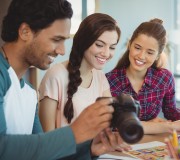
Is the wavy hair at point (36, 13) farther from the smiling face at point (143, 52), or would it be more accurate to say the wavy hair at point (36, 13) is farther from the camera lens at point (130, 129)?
the smiling face at point (143, 52)

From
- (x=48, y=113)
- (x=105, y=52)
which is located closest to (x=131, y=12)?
(x=105, y=52)

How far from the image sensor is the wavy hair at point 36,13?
1044 mm

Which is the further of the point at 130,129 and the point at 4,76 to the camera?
the point at 4,76

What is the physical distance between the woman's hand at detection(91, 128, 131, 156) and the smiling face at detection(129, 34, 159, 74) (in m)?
0.89

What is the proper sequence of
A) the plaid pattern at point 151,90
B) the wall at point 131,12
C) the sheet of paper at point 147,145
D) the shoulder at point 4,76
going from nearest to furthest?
the shoulder at point 4,76 < the sheet of paper at point 147,145 < the plaid pattern at point 151,90 < the wall at point 131,12


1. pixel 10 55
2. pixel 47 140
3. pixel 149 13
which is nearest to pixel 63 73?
pixel 10 55

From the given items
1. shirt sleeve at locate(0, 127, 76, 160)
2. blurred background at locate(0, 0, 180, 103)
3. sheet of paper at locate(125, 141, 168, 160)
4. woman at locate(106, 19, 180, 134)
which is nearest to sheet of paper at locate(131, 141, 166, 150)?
sheet of paper at locate(125, 141, 168, 160)

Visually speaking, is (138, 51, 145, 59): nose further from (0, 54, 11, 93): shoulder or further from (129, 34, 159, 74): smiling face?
(0, 54, 11, 93): shoulder

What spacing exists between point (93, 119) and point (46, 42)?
0.39m

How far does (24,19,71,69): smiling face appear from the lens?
1.06 meters

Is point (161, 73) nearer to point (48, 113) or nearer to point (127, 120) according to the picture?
point (48, 113)

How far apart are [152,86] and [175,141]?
791mm

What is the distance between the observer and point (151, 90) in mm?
2008

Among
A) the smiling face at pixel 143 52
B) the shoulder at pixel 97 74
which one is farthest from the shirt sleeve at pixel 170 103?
the shoulder at pixel 97 74
